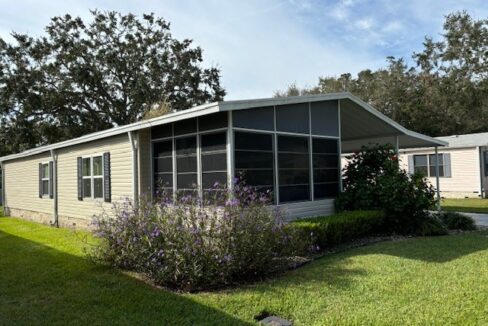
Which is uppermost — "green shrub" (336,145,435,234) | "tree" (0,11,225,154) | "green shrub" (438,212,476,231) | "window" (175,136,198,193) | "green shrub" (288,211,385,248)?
"tree" (0,11,225,154)

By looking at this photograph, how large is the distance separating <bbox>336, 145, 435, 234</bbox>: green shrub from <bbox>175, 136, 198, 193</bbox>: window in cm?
361

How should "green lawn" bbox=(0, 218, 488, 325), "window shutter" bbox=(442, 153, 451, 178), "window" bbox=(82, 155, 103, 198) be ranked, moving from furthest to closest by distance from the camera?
"window shutter" bbox=(442, 153, 451, 178)
"window" bbox=(82, 155, 103, 198)
"green lawn" bbox=(0, 218, 488, 325)

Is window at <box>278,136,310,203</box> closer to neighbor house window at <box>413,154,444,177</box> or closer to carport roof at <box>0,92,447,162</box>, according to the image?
carport roof at <box>0,92,447,162</box>

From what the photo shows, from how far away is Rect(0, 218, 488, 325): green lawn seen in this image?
14.2ft

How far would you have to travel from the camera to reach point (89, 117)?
975 inches

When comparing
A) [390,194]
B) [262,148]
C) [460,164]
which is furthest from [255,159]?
[460,164]

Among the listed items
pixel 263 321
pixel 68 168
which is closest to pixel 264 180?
pixel 263 321

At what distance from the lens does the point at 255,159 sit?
309 inches

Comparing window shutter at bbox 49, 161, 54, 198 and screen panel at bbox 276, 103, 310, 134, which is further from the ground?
screen panel at bbox 276, 103, 310, 134

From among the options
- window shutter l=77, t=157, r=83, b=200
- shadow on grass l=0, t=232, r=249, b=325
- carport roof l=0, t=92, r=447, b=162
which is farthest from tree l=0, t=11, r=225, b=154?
shadow on grass l=0, t=232, r=249, b=325

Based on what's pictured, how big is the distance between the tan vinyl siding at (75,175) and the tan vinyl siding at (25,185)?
4.28 ft

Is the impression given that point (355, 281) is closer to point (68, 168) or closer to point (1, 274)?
point (1, 274)

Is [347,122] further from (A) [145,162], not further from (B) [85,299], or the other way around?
(B) [85,299]

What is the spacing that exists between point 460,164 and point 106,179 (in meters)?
16.4
